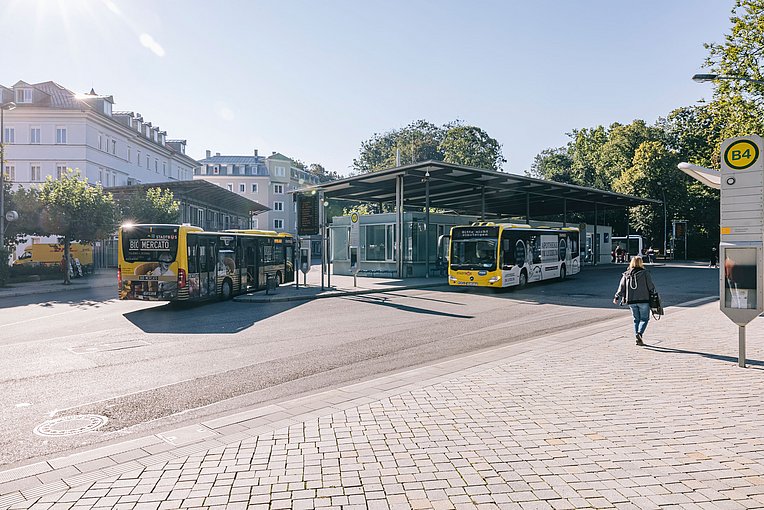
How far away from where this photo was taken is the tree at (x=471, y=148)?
232ft

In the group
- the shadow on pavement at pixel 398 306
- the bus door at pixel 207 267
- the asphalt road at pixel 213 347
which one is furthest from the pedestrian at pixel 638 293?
the bus door at pixel 207 267

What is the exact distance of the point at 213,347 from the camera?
10.9 m

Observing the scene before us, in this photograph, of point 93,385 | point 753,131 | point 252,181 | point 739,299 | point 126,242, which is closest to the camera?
point 93,385

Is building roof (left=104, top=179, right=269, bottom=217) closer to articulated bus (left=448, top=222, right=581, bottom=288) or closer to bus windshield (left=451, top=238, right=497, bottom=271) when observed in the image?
bus windshield (left=451, top=238, right=497, bottom=271)

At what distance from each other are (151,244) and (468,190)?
25.5 metres

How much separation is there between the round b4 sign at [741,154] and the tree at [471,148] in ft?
204

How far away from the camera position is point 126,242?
1773 cm

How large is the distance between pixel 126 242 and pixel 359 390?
1328cm

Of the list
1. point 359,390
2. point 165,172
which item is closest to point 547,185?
point 359,390

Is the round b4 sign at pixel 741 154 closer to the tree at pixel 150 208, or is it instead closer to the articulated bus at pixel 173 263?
the articulated bus at pixel 173 263

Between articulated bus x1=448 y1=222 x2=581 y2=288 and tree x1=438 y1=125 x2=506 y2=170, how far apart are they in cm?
4604

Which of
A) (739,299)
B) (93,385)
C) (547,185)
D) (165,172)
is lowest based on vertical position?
(93,385)

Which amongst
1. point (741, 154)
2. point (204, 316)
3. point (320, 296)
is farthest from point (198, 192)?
point (741, 154)

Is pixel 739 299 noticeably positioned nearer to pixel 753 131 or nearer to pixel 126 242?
pixel 126 242
